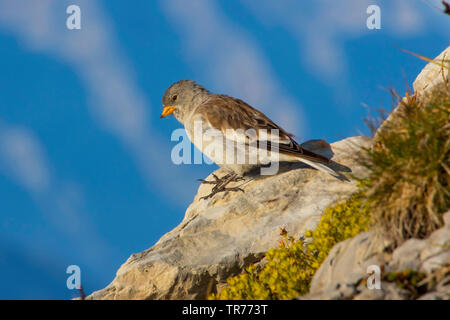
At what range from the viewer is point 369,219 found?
463cm

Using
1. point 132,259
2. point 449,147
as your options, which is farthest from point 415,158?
point 132,259

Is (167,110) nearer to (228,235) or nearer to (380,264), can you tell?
(228,235)

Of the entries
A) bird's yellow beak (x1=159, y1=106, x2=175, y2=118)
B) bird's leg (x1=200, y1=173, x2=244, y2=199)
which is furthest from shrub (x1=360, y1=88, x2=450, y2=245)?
bird's yellow beak (x1=159, y1=106, x2=175, y2=118)

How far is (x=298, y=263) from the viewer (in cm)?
555

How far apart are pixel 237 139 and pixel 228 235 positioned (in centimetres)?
141

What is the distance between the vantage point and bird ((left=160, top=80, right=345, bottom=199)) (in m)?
7.09

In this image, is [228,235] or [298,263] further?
[228,235]

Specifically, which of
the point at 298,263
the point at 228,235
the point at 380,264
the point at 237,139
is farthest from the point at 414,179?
the point at 237,139

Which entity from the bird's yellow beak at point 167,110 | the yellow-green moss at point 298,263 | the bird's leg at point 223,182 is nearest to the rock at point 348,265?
the yellow-green moss at point 298,263

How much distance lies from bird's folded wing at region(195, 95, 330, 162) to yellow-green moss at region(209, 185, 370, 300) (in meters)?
1.63

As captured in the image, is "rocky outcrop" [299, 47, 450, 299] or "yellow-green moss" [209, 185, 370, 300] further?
"yellow-green moss" [209, 185, 370, 300]

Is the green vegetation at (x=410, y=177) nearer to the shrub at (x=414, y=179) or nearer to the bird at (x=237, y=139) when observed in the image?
the shrub at (x=414, y=179)

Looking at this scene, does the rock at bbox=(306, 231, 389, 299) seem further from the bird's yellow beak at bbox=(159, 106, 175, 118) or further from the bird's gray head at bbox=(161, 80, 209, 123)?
the bird's yellow beak at bbox=(159, 106, 175, 118)
